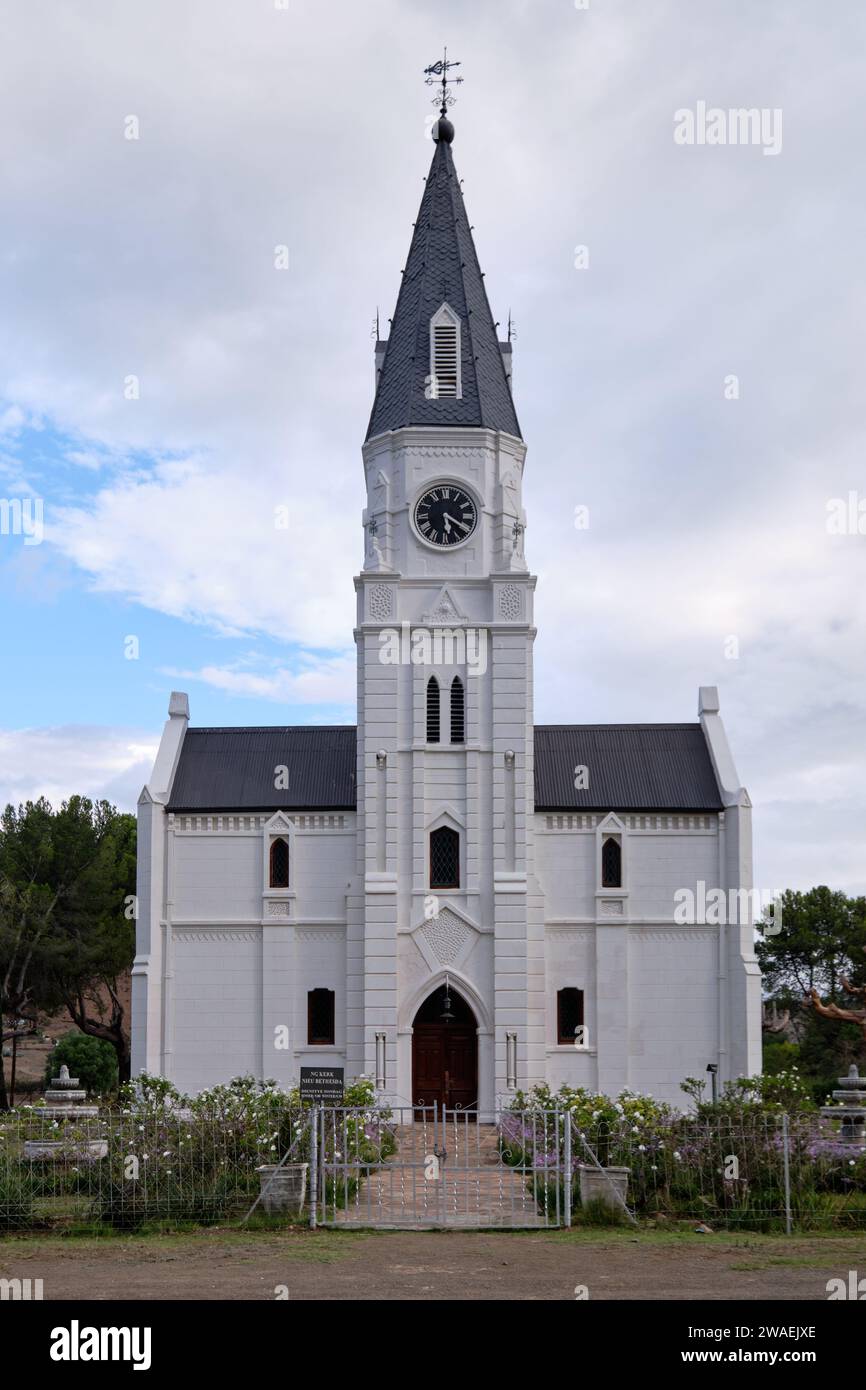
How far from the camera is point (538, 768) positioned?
38.9 m

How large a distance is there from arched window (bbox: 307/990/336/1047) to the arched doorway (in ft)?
7.84

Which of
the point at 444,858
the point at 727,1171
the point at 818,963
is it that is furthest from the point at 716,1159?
the point at 818,963

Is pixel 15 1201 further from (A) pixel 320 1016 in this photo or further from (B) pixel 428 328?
(B) pixel 428 328

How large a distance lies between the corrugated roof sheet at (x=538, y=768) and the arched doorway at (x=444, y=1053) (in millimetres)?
5391

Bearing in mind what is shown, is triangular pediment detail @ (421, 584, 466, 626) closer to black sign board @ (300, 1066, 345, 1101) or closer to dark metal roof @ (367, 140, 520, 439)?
dark metal roof @ (367, 140, 520, 439)

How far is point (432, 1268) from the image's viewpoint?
16031mm

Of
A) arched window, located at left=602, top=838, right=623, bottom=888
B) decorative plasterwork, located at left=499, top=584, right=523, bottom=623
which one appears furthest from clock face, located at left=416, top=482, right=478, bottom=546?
arched window, located at left=602, top=838, right=623, bottom=888

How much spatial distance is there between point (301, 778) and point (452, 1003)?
714 cm

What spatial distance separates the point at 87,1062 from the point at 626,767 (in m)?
17.4

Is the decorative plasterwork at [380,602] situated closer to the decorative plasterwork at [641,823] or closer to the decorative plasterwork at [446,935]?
the decorative plasterwork at [641,823]

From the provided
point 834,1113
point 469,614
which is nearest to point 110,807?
point 469,614

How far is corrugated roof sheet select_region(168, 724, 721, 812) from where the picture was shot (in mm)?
37969
